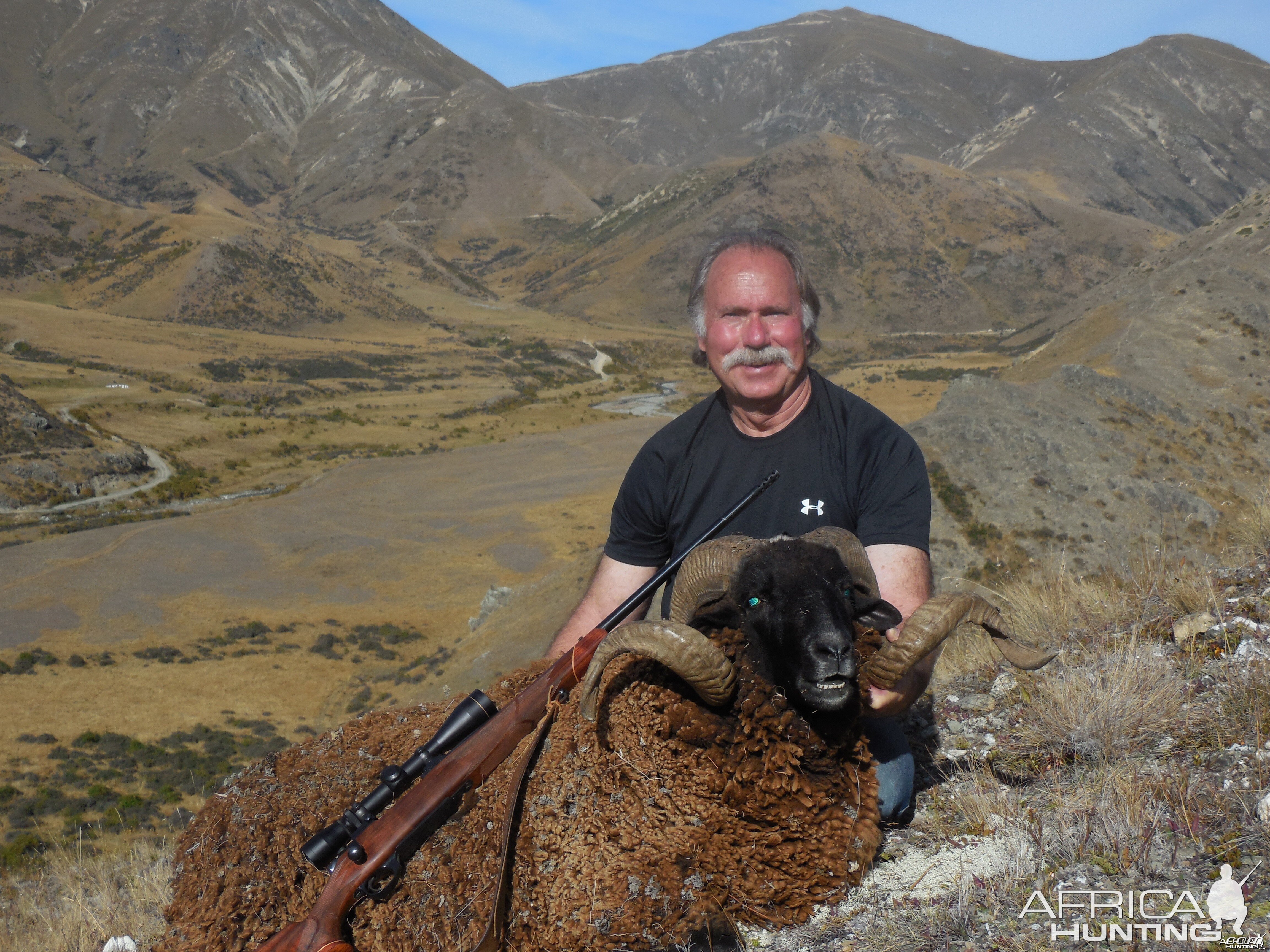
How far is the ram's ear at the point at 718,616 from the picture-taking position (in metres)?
3.54

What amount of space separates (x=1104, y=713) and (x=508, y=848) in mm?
2934

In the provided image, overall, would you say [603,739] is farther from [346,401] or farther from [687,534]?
[346,401]

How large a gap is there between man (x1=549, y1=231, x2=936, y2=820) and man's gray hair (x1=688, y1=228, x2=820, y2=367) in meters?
0.01

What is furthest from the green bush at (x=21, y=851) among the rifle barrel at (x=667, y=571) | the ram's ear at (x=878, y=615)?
the ram's ear at (x=878, y=615)

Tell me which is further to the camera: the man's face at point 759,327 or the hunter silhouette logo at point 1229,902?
the man's face at point 759,327

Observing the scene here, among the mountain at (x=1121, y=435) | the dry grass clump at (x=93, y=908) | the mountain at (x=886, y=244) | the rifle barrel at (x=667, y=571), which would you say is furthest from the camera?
the mountain at (x=886, y=244)

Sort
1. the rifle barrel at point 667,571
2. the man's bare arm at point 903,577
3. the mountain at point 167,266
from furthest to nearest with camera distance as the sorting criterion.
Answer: the mountain at point 167,266
the rifle barrel at point 667,571
the man's bare arm at point 903,577

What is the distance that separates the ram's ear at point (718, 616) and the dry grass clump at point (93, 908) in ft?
10.2

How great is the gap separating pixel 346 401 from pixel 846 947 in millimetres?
63048

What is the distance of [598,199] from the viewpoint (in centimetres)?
Result: 19725

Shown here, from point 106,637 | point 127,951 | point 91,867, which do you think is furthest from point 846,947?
point 106,637

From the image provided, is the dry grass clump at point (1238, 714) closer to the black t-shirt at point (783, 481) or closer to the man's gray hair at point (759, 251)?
the black t-shirt at point (783, 481)

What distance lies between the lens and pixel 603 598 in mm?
4535

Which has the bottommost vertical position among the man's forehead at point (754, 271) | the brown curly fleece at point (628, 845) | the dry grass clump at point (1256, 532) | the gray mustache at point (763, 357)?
the brown curly fleece at point (628, 845)
